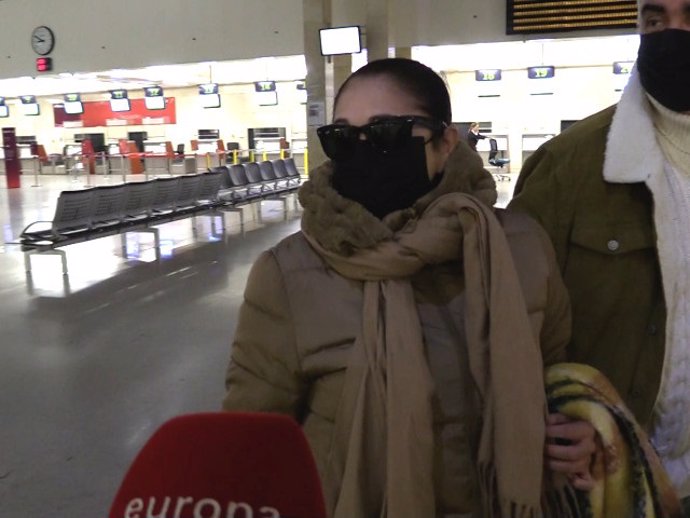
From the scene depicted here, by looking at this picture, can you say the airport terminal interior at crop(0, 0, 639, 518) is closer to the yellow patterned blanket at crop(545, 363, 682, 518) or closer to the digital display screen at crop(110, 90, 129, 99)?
the digital display screen at crop(110, 90, 129, 99)

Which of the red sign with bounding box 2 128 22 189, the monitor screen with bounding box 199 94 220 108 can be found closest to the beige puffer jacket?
the monitor screen with bounding box 199 94 220 108

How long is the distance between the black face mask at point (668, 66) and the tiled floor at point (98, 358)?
285 cm

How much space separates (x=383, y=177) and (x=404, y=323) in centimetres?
30

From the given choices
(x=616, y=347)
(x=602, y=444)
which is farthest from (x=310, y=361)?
(x=616, y=347)

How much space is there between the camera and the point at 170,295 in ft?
23.2

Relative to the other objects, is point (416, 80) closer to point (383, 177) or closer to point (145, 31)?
point (383, 177)

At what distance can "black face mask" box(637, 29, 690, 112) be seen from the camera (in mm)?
1324

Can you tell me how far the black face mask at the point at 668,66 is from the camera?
1324mm

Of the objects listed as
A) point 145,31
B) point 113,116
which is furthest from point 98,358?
point 113,116

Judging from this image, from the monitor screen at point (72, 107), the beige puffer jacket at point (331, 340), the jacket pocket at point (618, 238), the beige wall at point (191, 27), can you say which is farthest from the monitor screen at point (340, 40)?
the monitor screen at point (72, 107)

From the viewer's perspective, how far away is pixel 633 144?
138cm

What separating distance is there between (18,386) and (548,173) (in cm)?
425

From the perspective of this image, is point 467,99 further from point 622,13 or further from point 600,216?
point 600,216

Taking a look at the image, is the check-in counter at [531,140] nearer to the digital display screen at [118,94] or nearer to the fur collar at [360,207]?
the digital display screen at [118,94]
